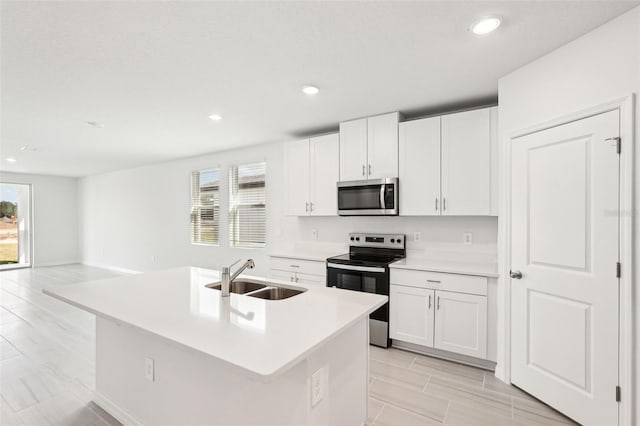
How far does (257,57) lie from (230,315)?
171cm

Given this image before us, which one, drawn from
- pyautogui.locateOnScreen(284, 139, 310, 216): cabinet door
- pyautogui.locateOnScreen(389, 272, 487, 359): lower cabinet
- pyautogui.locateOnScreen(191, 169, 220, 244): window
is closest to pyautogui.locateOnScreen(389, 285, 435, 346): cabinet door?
pyautogui.locateOnScreen(389, 272, 487, 359): lower cabinet

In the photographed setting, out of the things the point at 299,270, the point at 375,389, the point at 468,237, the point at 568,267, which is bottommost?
the point at 375,389

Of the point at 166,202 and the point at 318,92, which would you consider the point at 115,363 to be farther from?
the point at 166,202

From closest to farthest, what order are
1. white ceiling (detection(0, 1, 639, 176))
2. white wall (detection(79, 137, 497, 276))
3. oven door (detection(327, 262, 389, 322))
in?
white ceiling (detection(0, 1, 639, 176)) < oven door (detection(327, 262, 389, 322)) < white wall (detection(79, 137, 497, 276))

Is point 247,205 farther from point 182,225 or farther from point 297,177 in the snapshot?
point 182,225

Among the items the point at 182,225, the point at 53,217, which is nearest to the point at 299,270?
the point at 182,225

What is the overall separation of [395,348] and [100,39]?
3.42 m

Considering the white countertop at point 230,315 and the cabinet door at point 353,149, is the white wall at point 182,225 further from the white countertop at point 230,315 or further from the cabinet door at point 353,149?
the white countertop at point 230,315

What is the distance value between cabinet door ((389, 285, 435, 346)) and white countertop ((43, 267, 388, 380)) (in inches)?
50.0

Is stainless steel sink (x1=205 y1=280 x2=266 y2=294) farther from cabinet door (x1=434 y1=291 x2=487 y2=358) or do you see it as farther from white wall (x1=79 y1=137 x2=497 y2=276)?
white wall (x1=79 y1=137 x2=497 y2=276)

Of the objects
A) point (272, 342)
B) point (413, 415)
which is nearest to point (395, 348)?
point (413, 415)

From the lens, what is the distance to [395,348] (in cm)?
318

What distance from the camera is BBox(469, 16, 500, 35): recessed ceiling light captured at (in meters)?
1.79

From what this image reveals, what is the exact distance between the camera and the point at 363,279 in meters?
3.26
